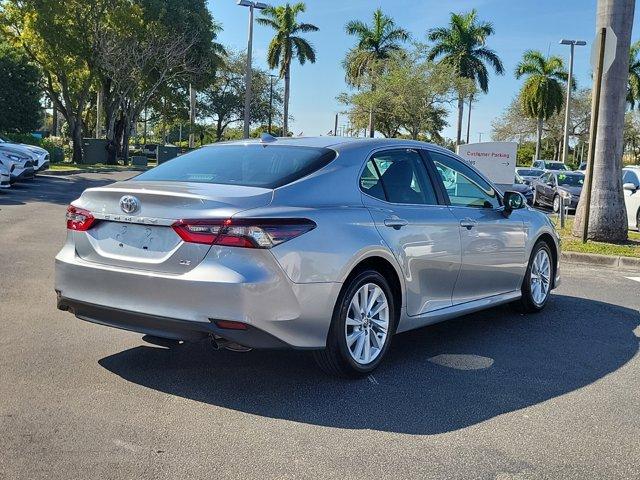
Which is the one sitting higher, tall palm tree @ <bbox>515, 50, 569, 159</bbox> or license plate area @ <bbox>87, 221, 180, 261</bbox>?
tall palm tree @ <bbox>515, 50, 569, 159</bbox>

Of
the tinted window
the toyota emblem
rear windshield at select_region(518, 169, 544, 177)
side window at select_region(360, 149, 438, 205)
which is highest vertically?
rear windshield at select_region(518, 169, 544, 177)

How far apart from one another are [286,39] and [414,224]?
164 ft

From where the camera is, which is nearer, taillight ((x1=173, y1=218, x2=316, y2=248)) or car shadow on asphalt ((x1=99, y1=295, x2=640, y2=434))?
taillight ((x1=173, y1=218, x2=316, y2=248))

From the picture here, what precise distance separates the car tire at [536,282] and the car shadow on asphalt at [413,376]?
524 millimetres

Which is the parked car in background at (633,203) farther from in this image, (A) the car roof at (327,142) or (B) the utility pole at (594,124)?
(A) the car roof at (327,142)

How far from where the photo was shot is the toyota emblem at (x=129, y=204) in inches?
169

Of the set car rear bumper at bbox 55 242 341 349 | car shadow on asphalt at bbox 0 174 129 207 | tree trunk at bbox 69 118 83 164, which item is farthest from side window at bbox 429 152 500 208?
tree trunk at bbox 69 118 83 164

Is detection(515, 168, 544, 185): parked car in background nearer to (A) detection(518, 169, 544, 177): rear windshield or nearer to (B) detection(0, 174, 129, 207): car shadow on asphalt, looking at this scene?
(A) detection(518, 169, 544, 177): rear windshield

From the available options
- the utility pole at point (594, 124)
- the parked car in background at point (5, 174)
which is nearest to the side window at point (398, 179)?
the utility pole at point (594, 124)

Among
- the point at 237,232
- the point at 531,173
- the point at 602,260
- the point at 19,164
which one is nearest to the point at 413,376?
the point at 237,232

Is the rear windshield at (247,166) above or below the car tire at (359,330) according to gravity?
above

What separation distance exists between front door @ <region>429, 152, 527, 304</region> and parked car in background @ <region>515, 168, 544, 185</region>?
2039cm

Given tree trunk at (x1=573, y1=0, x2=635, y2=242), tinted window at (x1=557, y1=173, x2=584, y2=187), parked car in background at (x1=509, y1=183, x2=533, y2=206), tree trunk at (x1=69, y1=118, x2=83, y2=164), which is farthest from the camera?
tree trunk at (x1=69, y1=118, x2=83, y2=164)

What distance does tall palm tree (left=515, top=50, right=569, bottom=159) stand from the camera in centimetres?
5338
